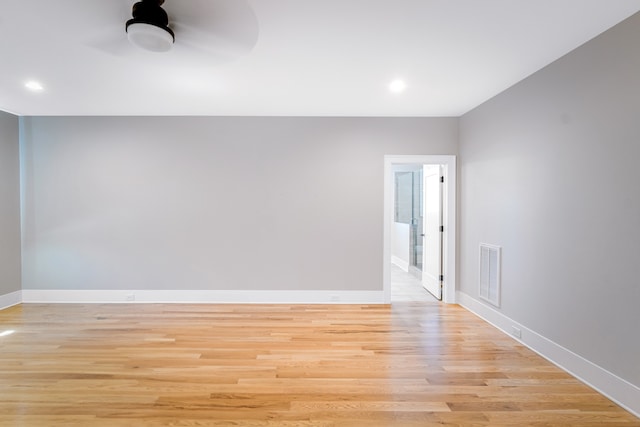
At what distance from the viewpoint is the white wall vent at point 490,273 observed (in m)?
3.35

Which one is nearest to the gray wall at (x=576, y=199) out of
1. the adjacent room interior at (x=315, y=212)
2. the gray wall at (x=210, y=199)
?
the adjacent room interior at (x=315, y=212)

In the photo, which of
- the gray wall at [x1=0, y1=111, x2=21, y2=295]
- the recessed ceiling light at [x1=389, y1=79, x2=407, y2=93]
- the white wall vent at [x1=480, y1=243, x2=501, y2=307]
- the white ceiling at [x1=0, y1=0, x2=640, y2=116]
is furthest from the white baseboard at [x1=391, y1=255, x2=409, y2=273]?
the gray wall at [x1=0, y1=111, x2=21, y2=295]

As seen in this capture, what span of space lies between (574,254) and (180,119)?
473 cm

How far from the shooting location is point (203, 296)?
4.18 m

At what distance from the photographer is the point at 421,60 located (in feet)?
8.38

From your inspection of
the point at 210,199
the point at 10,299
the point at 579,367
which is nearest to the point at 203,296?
the point at 210,199

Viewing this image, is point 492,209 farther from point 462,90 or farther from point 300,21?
point 300,21

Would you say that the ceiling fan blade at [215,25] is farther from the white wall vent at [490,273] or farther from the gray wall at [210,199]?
the white wall vent at [490,273]

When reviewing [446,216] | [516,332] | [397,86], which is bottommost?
[516,332]

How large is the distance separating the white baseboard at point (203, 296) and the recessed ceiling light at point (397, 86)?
263 cm

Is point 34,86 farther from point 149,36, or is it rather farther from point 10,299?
point 10,299

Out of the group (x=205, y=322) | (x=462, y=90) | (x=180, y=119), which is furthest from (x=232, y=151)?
(x=462, y=90)

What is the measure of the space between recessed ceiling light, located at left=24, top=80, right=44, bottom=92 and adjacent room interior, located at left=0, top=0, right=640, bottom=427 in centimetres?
3

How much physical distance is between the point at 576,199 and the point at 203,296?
432 centimetres
